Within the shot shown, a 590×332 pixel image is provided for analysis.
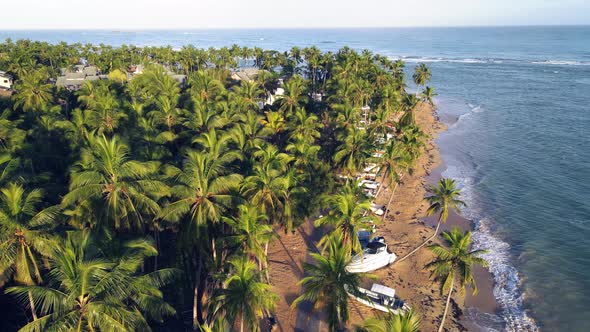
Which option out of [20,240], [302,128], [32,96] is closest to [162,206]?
[20,240]

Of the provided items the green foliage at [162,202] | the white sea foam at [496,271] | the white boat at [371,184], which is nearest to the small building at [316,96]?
the green foliage at [162,202]

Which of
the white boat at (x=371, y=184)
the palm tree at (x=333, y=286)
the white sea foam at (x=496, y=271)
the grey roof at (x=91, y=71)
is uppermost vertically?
the grey roof at (x=91, y=71)

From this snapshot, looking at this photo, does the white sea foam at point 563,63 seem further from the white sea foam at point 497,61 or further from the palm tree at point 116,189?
the palm tree at point 116,189

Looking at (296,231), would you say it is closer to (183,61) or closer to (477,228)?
(477,228)

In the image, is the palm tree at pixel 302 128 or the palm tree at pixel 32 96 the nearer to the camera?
the palm tree at pixel 302 128

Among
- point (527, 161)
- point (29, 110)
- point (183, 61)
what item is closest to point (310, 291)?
point (29, 110)
